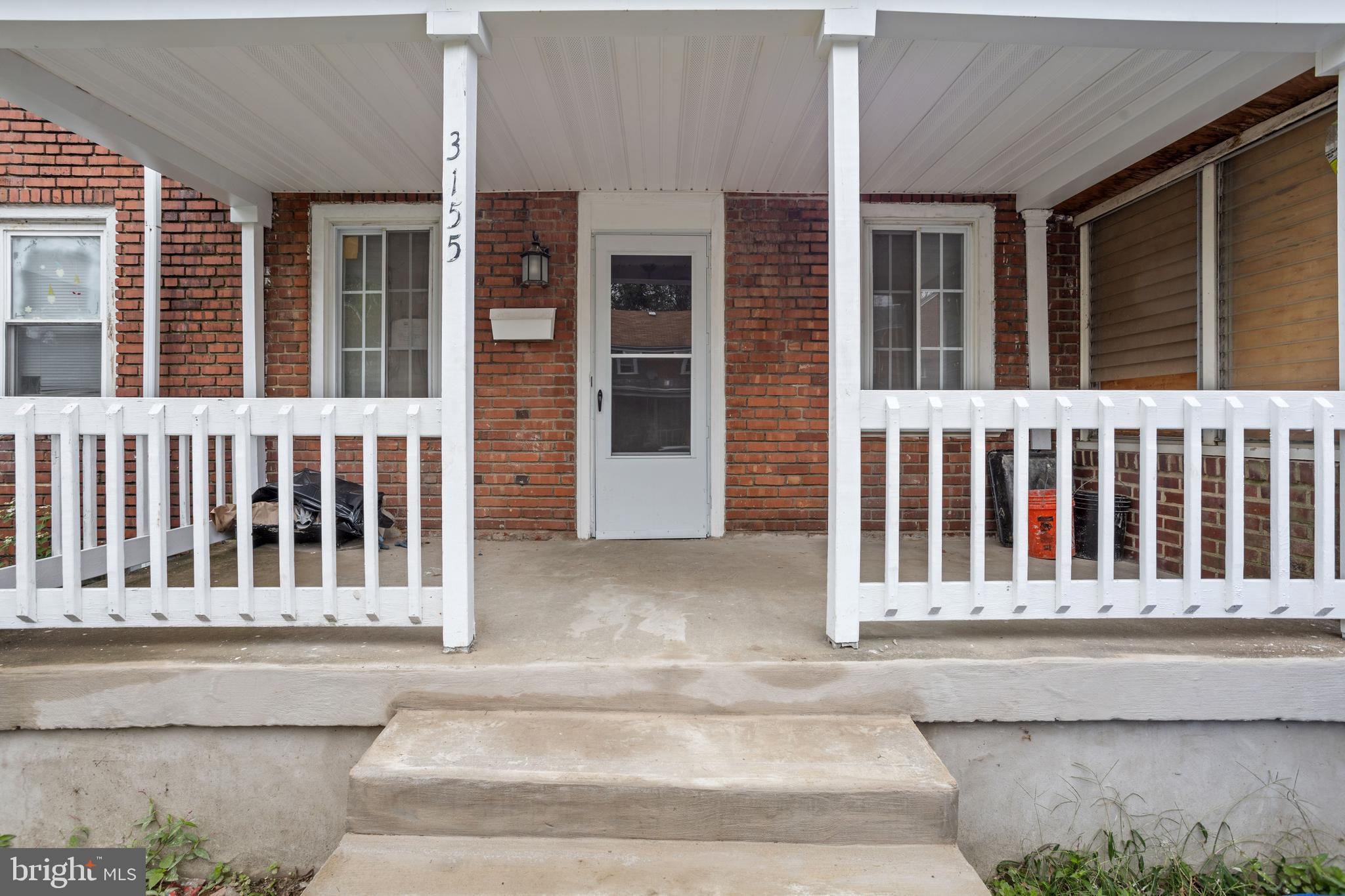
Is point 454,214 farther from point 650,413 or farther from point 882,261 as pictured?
point 882,261

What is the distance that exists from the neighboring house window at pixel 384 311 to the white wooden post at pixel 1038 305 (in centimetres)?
Answer: 401

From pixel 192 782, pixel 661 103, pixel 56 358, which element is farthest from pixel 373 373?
pixel 192 782

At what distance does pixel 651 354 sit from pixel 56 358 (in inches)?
155

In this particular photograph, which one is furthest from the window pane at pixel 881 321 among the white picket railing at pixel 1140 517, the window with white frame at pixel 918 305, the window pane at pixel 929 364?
the white picket railing at pixel 1140 517

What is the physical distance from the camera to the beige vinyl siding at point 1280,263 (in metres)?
2.79

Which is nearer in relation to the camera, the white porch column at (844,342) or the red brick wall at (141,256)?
the white porch column at (844,342)

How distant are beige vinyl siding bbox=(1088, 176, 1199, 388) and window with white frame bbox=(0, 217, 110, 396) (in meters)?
6.47

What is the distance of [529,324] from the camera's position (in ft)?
13.8

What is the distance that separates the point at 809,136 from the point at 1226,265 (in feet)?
7.17

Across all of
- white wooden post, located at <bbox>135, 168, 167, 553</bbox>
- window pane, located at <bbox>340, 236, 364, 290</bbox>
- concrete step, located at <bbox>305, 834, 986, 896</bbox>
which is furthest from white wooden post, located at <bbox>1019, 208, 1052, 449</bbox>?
white wooden post, located at <bbox>135, 168, 167, 553</bbox>

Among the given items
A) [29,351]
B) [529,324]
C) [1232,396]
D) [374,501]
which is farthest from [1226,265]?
[29,351]

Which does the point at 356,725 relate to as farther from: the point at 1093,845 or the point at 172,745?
the point at 1093,845

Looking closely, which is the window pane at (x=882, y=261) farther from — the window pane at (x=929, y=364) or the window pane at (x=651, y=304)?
the window pane at (x=651, y=304)

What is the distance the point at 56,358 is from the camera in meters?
4.30
